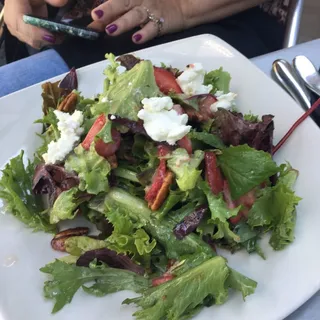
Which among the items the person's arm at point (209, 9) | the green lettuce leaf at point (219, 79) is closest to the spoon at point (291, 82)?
the green lettuce leaf at point (219, 79)

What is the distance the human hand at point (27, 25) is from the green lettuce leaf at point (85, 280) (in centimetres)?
80

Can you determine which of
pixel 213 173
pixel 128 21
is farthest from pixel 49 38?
pixel 213 173

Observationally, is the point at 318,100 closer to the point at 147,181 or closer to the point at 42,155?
the point at 147,181

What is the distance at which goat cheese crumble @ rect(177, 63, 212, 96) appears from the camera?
971mm

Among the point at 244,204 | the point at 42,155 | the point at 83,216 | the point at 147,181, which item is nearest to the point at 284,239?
the point at 244,204

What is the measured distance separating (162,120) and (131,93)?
0.30 ft

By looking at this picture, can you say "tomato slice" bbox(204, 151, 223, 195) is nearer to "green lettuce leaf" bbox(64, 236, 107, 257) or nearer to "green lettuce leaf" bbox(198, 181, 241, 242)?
"green lettuce leaf" bbox(198, 181, 241, 242)

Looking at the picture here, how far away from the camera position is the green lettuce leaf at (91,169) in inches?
33.9

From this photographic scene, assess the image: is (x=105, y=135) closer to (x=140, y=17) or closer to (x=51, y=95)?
(x=51, y=95)

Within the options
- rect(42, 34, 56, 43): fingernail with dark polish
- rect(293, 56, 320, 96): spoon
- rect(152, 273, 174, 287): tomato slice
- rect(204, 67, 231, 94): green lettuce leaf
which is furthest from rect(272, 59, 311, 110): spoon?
rect(42, 34, 56, 43): fingernail with dark polish

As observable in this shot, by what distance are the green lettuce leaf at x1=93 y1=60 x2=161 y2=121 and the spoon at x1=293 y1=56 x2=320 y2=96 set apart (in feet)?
1.11

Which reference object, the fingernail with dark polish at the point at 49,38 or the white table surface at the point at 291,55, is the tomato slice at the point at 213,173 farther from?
the fingernail with dark polish at the point at 49,38

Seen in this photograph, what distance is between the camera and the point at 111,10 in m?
1.35

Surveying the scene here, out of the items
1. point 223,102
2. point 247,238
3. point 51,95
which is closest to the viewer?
point 247,238
